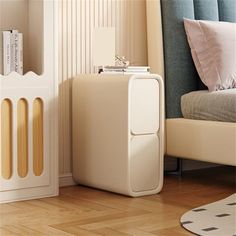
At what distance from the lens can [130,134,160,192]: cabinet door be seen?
10.4 feet

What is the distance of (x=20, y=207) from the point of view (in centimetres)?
293

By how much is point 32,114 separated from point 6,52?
0.32 m

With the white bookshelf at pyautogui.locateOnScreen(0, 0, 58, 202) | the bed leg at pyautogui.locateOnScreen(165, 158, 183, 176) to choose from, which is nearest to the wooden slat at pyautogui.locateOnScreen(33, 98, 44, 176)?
the white bookshelf at pyautogui.locateOnScreen(0, 0, 58, 202)

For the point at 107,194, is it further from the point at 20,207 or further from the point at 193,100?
the point at 193,100

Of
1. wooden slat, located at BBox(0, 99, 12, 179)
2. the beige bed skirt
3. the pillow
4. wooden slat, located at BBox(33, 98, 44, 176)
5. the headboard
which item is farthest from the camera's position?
the headboard

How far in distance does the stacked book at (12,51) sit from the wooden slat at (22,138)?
16 centimetres

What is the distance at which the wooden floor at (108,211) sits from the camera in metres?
2.51

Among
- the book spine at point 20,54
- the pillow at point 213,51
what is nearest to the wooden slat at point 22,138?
the book spine at point 20,54

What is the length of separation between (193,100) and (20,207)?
119 cm

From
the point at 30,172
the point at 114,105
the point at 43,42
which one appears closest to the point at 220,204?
the point at 114,105

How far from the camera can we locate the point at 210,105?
3.45 meters

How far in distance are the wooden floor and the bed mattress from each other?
392 mm

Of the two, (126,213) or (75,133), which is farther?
(75,133)

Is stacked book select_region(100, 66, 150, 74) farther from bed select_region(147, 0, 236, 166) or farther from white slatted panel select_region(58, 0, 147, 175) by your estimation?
bed select_region(147, 0, 236, 166)
